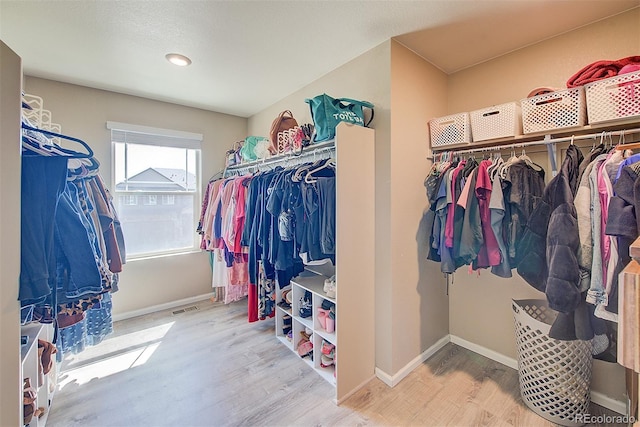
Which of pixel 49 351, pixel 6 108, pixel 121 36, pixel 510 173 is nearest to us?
pixel 6 108

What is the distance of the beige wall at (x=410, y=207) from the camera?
6.27 ft

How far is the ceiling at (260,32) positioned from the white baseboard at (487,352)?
2.34m

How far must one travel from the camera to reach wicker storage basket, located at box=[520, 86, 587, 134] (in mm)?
1507

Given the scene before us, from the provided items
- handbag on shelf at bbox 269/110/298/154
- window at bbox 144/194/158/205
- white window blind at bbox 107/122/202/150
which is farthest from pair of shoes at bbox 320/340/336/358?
white window blind at bbox 107/122/202/150

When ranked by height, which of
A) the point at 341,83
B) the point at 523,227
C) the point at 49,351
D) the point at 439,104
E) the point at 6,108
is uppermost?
the point at 341,83

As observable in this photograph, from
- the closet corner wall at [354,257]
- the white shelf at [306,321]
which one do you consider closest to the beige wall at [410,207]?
the closet corner wall at [354,257]

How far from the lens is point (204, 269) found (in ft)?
11.4

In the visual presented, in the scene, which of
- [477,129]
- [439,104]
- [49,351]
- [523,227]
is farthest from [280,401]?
[439,104]

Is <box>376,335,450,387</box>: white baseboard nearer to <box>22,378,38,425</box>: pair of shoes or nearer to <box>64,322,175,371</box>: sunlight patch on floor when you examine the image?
<box>22,378,38,425</box>: pair of shoes

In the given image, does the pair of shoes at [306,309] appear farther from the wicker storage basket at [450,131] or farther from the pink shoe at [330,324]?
the wicker storage basket at [450,131]

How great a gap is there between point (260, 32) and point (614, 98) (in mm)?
2054

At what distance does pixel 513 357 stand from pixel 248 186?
2563mm

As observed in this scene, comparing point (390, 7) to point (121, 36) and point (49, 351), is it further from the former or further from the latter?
point (49, 351)

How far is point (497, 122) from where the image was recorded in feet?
5.88
